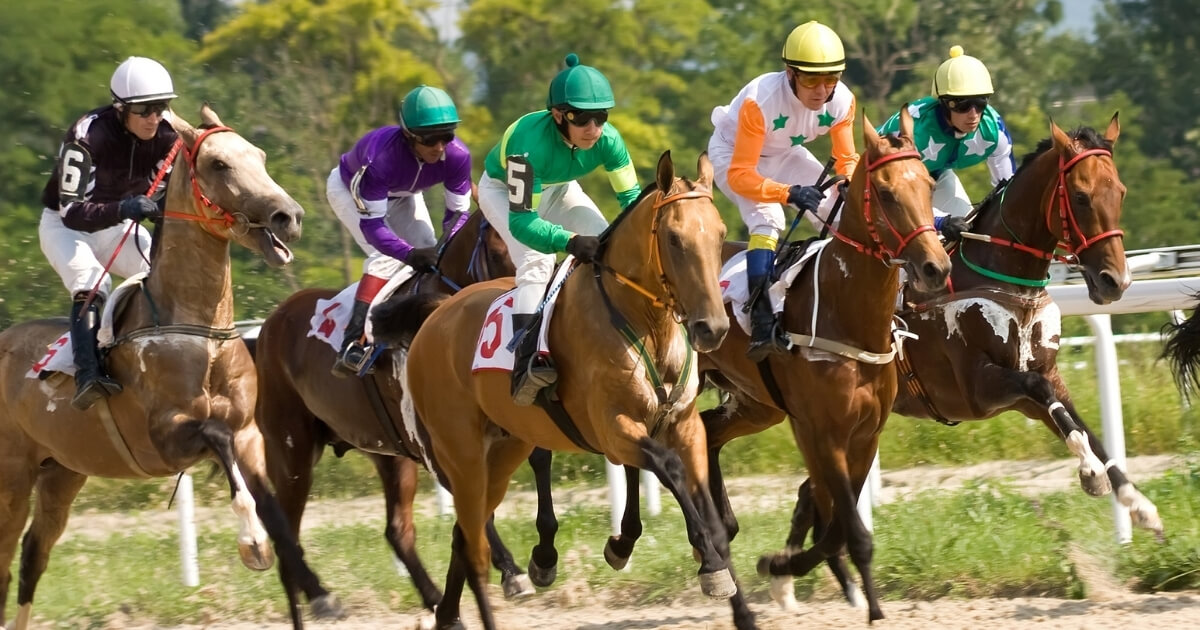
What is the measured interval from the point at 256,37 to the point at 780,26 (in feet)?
34.5

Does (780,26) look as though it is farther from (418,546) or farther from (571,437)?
(571,437)

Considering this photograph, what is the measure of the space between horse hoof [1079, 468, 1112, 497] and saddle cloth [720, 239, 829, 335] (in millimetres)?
1426

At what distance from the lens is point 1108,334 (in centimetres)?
755

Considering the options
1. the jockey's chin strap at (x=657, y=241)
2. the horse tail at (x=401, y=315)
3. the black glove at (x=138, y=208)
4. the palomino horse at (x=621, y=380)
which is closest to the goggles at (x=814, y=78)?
the palomino horse at (x=621, y=380)

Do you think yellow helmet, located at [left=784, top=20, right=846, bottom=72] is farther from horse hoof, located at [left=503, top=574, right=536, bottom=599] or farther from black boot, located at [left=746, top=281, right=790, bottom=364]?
horse hoof, located at [left=503, top=574, right=536, bottom=599]

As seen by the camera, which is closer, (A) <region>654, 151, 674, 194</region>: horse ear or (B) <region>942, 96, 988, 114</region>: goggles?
(A) <region>654, 151, 674, 194</region>: horse ear

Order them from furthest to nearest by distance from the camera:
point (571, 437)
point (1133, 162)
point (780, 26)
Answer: point (780, 26)
point (1133, 162)
point (571, 437)

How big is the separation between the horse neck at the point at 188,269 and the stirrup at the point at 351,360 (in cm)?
115

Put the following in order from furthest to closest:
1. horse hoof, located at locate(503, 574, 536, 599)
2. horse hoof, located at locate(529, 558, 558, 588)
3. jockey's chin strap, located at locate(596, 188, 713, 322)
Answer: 1. horse hoof, located at locate(503, 574, 536, 599)
2. horse hoof, located at locate(529, 558, 558, 588)
3. jockey's chin strap, located at locate(596, 188, 713, 322)

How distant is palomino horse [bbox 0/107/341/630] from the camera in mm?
6242

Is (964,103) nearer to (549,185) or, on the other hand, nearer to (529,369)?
(549,185)

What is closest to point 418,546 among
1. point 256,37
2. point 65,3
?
point 65,3

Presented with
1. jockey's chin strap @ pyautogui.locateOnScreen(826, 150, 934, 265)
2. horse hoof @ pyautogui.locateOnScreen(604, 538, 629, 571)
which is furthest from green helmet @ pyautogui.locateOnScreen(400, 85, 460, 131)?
horse hoof @ pyautogui.locateOnScreen(604, 538, 629, 571)

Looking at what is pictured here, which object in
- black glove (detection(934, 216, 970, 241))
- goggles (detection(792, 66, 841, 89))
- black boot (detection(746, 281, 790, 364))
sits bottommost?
black boot (detection(746, 281, 790, 364))
